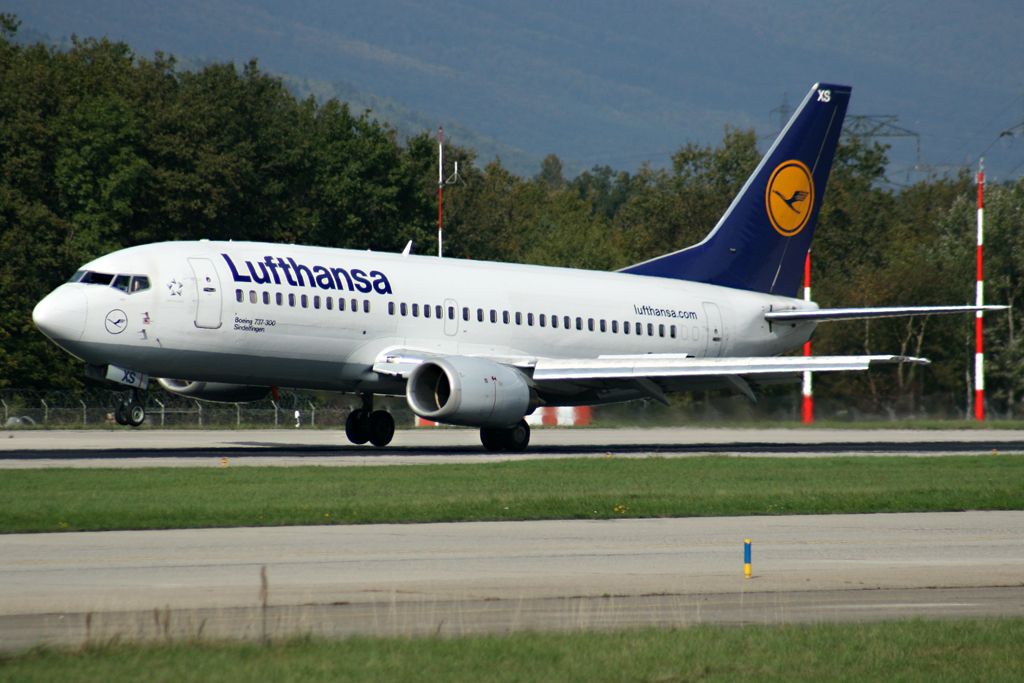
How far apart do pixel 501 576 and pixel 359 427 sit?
77.2 feet

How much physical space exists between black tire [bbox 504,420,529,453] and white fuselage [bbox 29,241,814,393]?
A: 2467 mm

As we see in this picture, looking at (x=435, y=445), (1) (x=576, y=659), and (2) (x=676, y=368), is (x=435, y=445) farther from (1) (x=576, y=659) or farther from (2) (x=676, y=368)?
(1) (x=576, y=659)

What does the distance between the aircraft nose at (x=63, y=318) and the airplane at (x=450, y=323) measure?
0.03m

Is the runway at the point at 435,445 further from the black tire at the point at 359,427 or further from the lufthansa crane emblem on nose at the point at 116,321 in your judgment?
the lufthansa crane emblem on nose at the point at 116,321

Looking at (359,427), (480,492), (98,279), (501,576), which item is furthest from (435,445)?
(501,576)

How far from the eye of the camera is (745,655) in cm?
1170

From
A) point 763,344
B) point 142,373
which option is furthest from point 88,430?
point 763,344

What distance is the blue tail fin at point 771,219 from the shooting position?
151 ft

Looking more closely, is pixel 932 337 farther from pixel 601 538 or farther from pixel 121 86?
pixel 601 538

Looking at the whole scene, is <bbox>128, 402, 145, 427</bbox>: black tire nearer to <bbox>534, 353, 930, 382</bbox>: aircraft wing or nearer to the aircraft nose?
the aircraft nose

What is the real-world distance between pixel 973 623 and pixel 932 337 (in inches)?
2354

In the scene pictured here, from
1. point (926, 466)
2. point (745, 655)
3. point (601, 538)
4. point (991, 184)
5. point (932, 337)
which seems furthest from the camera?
point (991, 184)

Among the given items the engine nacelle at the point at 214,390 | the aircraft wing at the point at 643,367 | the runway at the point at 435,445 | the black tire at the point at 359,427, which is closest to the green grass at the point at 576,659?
the runway at the point at 435,445

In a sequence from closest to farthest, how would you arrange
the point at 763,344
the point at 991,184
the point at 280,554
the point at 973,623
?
the point at 973,623 < the point at 280,554 < the point at 763,344 < the point at 991,184
